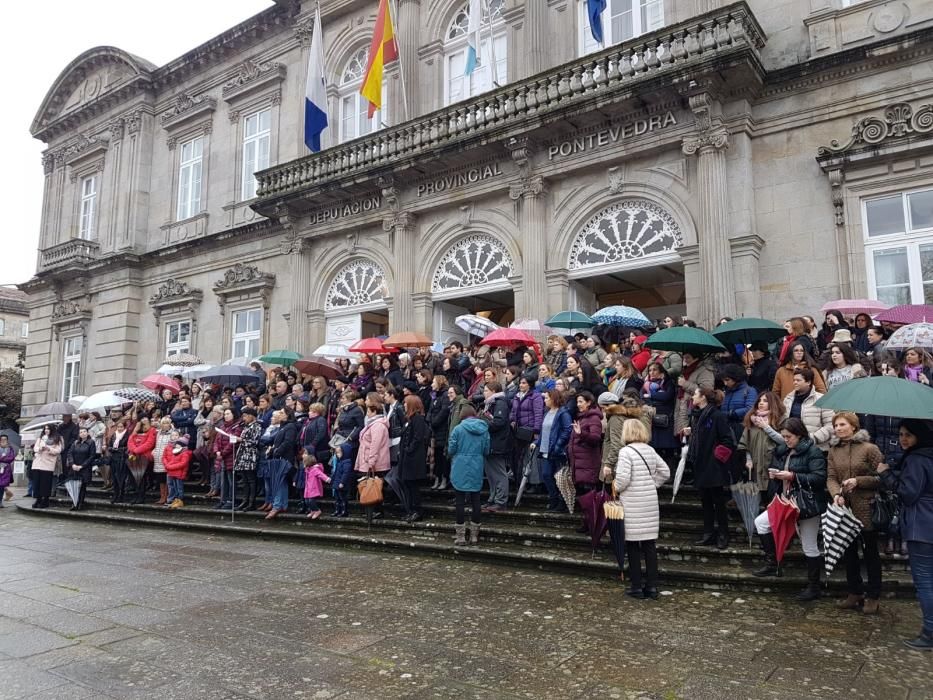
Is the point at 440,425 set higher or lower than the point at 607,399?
lower

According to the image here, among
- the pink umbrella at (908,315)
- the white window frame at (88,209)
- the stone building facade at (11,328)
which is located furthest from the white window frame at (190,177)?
the stone building facade at (11,328)

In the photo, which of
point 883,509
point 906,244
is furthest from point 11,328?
point 883,509

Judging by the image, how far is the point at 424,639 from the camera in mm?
5047

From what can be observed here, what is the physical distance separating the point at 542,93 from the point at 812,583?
35.0 ft

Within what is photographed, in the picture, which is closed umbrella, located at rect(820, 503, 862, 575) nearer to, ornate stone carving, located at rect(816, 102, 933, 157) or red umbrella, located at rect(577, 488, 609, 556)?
red umbrella, located at rect(577, 488, 609, 556)

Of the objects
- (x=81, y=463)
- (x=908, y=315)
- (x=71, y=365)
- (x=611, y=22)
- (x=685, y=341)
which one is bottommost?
(x=81, y=463)

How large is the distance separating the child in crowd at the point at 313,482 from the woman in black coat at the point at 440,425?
1665mm

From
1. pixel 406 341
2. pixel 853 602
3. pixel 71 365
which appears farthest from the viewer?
pixel 71 365

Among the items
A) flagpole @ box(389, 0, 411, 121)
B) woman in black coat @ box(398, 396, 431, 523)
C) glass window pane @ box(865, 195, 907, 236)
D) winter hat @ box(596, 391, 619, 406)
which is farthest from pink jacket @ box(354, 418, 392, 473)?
flagpole @ box(389, 0, 411, 121)

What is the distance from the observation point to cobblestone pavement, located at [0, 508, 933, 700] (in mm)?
4168

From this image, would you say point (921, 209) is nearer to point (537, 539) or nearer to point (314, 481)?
point (537, 539)

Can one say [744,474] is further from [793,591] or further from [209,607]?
[209,607]

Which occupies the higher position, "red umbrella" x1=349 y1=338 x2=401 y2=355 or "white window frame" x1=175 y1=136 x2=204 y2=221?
"white window frame" x1=175 y1=136 x2=204 y2=221

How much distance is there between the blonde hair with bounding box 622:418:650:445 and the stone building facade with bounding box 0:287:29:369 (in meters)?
50.0
